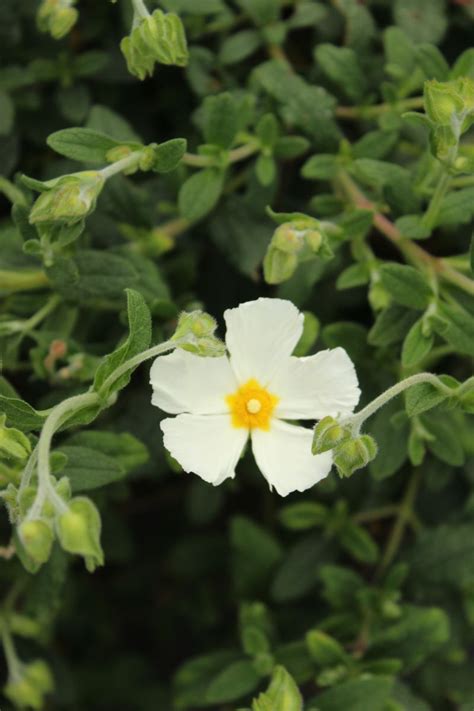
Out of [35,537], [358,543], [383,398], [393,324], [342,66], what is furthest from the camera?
[358,543]

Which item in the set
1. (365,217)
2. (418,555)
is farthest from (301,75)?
(418,555)

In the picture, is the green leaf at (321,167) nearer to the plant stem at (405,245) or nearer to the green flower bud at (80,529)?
the plant stem at (405,245)

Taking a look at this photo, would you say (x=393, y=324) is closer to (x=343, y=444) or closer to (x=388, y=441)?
(x=388, y=441)

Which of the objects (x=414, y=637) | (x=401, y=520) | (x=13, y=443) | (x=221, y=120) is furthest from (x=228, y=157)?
(x=414, y=637)

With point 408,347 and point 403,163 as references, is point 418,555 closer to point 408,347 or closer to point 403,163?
point 408,347

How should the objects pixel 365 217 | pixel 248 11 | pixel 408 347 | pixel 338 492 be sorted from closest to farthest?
pixel 408 347 → pixel 365 217 → pixel 248 11 → pixel 338 492

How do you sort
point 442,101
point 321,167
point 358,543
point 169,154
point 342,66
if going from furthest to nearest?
point 358,543 < point 342,66 < point 321,167 < point 169,154 < point 442,101

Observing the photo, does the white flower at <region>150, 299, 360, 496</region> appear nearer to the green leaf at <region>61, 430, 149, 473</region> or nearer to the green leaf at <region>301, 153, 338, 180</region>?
the green leaf at <region>61, 430, 149, 473</region>

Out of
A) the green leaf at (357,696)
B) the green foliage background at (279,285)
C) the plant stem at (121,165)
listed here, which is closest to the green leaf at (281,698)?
the green foliage background at (279,285)
